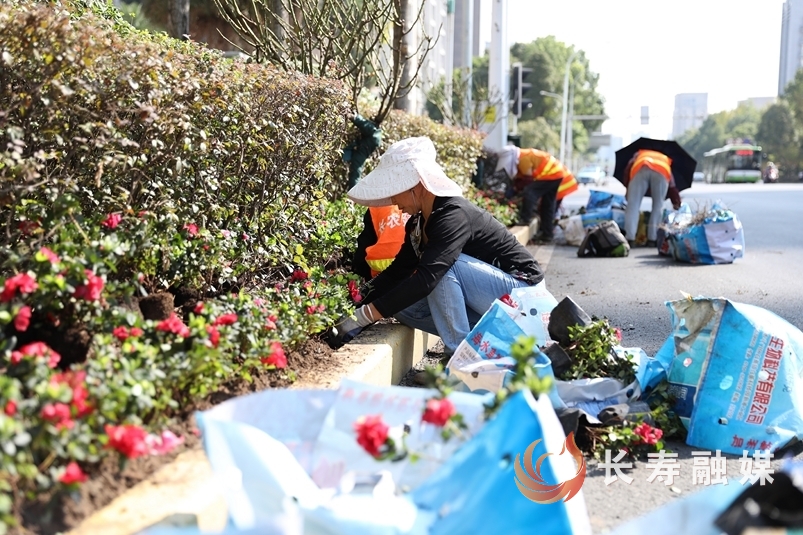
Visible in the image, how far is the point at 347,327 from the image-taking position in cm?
426

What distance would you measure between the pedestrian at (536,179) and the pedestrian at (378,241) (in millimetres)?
7368

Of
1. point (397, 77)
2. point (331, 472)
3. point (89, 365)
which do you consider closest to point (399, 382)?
point (331, 472)

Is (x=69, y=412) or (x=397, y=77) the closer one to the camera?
(x=69, y=412)

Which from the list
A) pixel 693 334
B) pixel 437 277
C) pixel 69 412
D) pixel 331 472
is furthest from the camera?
pixel 437 277

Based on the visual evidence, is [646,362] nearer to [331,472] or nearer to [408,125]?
[331,472]

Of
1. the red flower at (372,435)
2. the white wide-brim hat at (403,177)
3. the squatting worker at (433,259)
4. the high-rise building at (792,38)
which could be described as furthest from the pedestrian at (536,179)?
the high-rise building at (792,38)

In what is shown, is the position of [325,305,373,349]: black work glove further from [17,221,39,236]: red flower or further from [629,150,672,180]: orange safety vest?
[629,150,672,180]: orange safety vest

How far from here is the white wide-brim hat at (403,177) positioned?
4.47m

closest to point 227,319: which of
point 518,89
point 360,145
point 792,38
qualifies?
point 360,145

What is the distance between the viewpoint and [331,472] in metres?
2.53

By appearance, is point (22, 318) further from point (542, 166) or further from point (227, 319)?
point (542, 166)

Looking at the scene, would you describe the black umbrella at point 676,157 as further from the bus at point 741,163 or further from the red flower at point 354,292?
the bus at point 741,163

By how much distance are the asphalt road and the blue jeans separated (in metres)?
1.17

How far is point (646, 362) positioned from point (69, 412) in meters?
2.70
